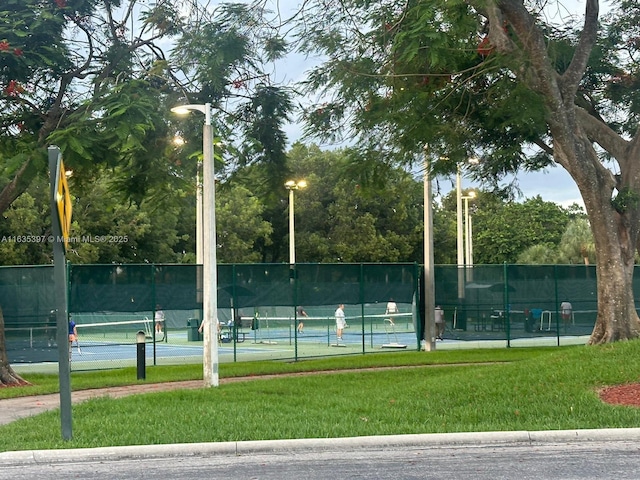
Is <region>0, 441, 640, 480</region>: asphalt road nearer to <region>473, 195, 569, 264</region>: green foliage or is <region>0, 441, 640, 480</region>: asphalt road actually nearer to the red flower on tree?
the red flower on tree

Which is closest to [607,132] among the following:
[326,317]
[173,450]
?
[326,317]

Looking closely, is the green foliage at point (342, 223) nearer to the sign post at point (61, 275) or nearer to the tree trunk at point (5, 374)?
the tree trunk at point (5, 374)

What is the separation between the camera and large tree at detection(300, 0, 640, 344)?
17312 millimetres

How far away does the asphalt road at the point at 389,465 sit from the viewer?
8.48m

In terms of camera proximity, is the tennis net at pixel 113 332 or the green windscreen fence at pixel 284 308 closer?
the green windscreen fence at pixel 284 308

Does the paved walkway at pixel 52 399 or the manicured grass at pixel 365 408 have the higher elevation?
the manicured grass at pixel 365 408

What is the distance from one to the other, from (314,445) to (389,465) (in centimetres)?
121

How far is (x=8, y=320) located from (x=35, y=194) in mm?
25923

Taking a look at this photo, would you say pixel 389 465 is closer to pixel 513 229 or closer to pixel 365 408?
pixel 365 408

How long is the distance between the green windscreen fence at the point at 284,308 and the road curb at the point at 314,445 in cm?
1135

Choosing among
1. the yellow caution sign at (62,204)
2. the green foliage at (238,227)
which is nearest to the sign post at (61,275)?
the yellow caution sign at (62,204)

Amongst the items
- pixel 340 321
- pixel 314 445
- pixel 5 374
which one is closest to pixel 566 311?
pixel 340 321

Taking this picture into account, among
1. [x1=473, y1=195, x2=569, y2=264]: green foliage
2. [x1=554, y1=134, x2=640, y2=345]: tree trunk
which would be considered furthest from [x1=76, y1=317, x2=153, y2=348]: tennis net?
[x1=473, y1=195, x2=569, y2=264]: green foliage

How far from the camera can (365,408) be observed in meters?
12.3
